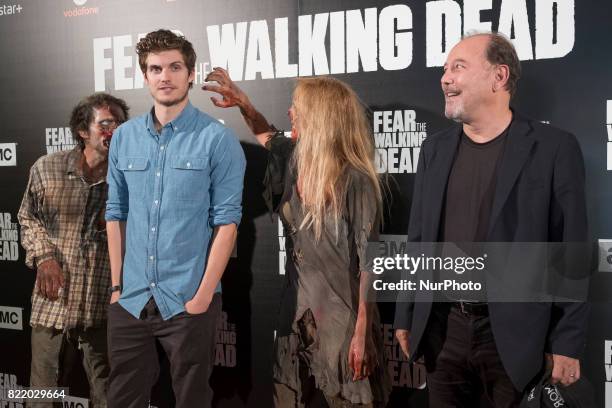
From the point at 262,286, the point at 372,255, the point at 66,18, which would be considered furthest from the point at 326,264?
the point at 66,18

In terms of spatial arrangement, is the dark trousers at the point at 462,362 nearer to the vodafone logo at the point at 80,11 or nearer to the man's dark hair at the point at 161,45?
the man's dark hair at the point at 161,45

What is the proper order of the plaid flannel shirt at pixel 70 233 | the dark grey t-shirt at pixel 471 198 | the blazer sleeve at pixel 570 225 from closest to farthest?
the blazer sleeve at pixel 570 225 < the dark grey t-shirt at pixel 471 198 < the plaid flannel shirt at pixel 70 233

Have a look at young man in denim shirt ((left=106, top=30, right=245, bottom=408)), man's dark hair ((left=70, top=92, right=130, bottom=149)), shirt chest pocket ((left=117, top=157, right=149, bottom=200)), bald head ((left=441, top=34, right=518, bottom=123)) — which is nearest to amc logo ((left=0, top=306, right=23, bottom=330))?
man's dark hair ((left=70, top=92, right=130, bottom=149))

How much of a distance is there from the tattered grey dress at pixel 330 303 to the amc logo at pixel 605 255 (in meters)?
0.93

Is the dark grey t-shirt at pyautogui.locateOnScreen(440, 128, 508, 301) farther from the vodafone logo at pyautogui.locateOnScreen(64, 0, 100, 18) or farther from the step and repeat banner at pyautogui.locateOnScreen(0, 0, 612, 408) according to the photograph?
the vodafone logo at pyautogui.locateOnScreen(64, 0, 100, 18)

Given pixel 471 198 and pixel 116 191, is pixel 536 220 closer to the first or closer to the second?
pixel 471 198

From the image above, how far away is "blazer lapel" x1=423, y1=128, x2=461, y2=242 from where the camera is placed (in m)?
2.59

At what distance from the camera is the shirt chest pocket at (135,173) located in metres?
3.02

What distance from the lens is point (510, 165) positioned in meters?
2.48

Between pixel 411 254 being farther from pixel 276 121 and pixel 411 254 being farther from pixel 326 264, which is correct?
pixel 276 121

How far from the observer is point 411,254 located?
2.72 metres

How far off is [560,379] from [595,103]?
1.12 m

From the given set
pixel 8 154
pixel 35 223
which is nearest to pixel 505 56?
pixel 35 223

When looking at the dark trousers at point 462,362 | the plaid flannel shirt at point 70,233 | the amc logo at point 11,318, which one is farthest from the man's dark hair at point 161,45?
the amc logo at point 11,318
